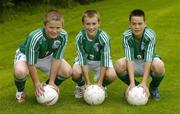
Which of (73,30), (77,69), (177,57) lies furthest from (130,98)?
(73,30)

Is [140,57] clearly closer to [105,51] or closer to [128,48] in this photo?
[128,48]

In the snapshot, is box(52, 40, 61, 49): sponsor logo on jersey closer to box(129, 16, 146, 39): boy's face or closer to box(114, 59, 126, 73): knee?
box(114, 59, 126, 73): knee

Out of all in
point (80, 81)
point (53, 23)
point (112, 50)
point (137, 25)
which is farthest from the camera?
point (112, 50)

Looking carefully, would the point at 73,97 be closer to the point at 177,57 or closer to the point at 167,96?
the point at 167,96

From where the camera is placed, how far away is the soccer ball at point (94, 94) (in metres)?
6.96

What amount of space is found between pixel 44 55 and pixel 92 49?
2.31ft

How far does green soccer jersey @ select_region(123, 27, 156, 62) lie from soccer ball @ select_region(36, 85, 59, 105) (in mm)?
1152

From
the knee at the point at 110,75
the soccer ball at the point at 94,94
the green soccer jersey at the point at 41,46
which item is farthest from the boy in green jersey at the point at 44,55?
the knee at the point at 110,75

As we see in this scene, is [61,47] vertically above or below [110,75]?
above

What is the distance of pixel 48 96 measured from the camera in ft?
22.9

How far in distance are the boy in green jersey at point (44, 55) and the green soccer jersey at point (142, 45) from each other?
86cm

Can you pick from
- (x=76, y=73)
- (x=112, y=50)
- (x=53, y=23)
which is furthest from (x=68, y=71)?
(x=112, y=50)

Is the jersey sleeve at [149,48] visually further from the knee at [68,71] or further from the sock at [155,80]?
the knee at [68,71]

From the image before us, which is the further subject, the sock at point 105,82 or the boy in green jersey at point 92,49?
the sock at point 105,82
